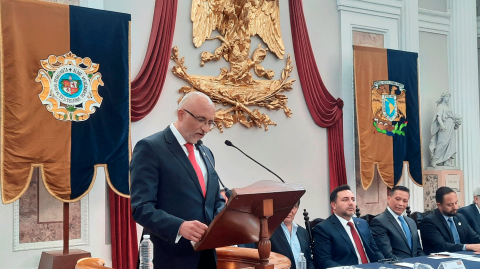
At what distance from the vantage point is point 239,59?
695 centimetres

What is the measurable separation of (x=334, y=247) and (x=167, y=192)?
248 centimetres

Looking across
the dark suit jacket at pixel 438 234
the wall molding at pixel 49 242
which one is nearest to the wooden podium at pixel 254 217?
the dark suit jacket at pixel 438 234

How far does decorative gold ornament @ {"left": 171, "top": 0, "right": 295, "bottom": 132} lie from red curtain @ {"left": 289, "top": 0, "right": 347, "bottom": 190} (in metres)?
0.24

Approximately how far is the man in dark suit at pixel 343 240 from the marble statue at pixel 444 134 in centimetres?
438

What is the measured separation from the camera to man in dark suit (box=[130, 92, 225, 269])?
7.85 feet

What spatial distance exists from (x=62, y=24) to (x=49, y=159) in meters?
1.30

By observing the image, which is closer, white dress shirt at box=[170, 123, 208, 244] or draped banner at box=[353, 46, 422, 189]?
white dress shirt at box=[170, 123, 208, 244]

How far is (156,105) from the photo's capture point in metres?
6.33

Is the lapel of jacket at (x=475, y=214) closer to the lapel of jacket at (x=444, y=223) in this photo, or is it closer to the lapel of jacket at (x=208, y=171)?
the lapel of jacket at (x=444, y=223)

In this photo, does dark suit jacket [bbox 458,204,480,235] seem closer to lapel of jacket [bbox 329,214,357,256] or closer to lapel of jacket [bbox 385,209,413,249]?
lapel of jacket [bbox 385,209,413,249]

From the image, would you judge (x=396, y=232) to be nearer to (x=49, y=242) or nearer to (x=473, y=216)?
(x=473, y=216)

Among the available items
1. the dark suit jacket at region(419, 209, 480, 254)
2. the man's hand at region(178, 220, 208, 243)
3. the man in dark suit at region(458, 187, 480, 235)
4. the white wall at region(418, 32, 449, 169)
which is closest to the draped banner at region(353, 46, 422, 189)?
the white wall at region(418, 32, 449, 169)

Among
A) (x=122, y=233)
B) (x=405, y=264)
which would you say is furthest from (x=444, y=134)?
(x=122, y=233)

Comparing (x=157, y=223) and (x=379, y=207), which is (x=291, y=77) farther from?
(x=157, y=223)
